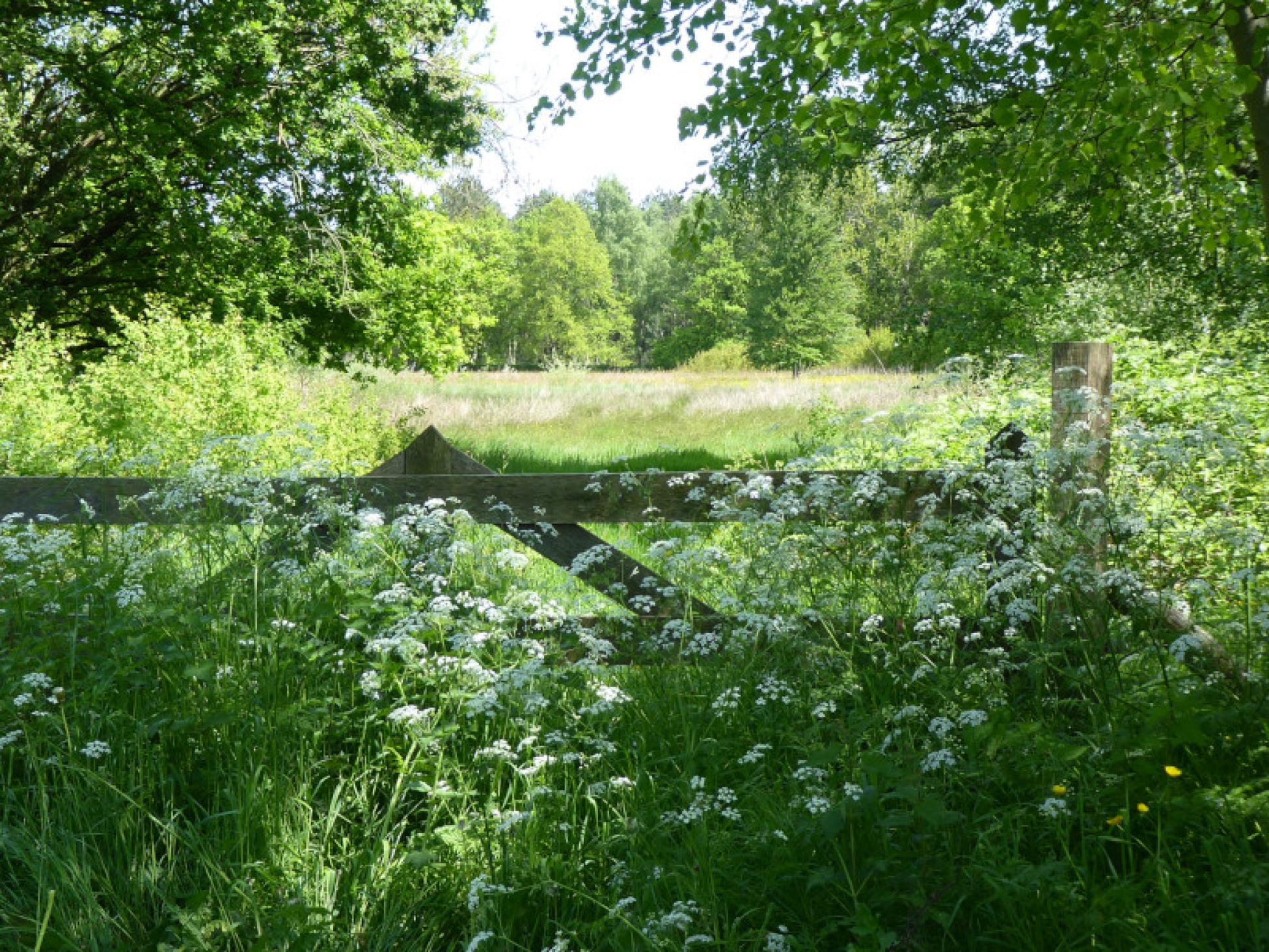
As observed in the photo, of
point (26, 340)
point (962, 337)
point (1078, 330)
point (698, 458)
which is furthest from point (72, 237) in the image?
point (1078, 330)

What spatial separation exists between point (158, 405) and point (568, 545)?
18.9 ft

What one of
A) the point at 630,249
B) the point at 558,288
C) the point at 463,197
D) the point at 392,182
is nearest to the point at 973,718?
the point at 392,182

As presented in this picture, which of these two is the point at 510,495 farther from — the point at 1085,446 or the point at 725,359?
the point at 725,359

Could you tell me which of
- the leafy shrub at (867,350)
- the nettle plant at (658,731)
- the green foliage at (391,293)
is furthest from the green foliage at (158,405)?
the leafy shrub at (867,350)

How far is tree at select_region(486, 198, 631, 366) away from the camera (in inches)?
2643

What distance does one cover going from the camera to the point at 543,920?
3010mm

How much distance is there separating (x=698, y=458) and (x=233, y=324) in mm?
7291

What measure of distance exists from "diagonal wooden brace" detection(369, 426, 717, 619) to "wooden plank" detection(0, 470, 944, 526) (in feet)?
0.28

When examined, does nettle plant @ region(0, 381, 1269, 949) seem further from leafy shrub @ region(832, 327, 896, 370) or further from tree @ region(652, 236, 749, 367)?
tree @ region(652, 236, 749, 367)

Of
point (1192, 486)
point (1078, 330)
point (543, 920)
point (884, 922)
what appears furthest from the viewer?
point (1078, 330)

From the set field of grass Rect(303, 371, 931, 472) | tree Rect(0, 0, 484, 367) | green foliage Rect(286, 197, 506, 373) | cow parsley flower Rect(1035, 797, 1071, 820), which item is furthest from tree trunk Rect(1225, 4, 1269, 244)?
green foliage Rect(286, 197, 506, 373)

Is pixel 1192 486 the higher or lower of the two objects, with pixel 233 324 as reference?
lower

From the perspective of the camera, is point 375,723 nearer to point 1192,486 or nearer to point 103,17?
point 1192,486

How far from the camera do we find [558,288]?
6800 cm
